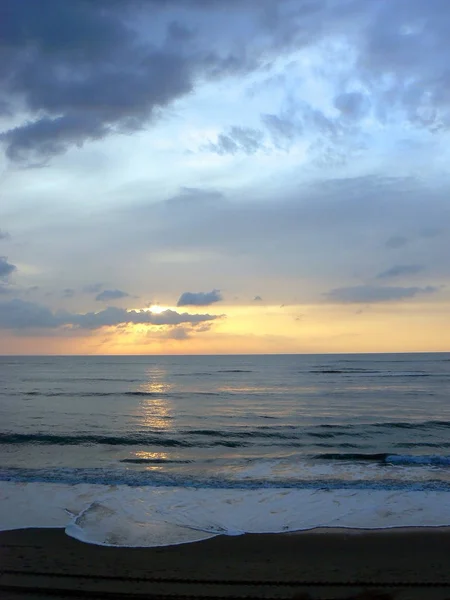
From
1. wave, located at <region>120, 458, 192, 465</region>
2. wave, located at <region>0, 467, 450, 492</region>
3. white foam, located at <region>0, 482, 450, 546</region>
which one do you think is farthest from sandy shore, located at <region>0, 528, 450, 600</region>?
wave, located at <region>120, 458, 192, 465</region>

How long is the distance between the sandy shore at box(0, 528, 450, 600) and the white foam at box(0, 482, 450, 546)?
55cm

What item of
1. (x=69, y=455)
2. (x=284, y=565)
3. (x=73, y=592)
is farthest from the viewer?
(x=69, y=455)

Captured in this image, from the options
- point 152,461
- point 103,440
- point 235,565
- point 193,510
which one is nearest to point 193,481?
point 193,510

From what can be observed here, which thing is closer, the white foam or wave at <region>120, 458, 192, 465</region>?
the white foam

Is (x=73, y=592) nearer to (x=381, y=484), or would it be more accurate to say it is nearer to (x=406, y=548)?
(x=406, y=548)

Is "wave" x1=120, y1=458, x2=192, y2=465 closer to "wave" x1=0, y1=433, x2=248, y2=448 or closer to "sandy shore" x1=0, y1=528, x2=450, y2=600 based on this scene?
"wave" x1=0, y1=433, x2=248, y2=448

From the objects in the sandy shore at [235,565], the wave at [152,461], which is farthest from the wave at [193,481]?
the sandy shore at [235,565]

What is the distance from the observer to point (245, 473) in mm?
15180

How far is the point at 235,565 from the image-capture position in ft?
25.0

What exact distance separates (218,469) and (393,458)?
21.6 feet

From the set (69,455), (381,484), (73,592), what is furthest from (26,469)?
(381,484)

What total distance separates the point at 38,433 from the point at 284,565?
18171 millimetres

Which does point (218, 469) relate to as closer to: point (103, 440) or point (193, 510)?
point (193, 510)

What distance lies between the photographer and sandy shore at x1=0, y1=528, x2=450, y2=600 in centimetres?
662
